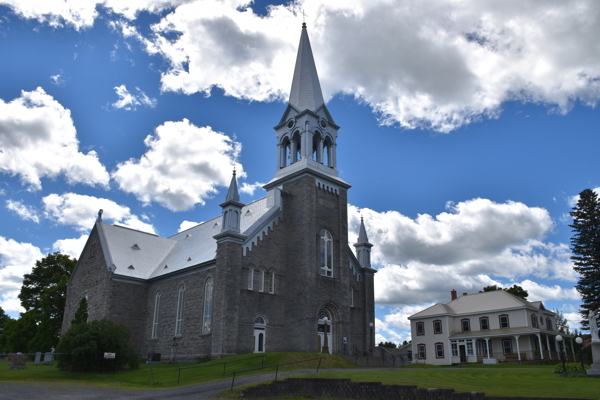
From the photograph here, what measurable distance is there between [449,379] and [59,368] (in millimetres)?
25044

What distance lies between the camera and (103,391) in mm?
21422

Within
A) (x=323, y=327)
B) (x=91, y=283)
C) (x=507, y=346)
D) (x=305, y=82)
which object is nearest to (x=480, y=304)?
(x=507, y=346)

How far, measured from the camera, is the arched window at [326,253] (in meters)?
37.0

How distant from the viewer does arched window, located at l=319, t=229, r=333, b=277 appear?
37022 millimetres

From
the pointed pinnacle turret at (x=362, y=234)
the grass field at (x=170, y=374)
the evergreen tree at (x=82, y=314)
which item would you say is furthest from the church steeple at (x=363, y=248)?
the evergreen tree at (x=82, y=314)

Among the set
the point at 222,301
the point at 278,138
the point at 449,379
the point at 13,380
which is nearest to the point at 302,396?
the point at 449,379

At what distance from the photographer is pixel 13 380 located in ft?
85.3

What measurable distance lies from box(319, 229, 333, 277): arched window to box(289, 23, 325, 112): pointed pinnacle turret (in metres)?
10.8

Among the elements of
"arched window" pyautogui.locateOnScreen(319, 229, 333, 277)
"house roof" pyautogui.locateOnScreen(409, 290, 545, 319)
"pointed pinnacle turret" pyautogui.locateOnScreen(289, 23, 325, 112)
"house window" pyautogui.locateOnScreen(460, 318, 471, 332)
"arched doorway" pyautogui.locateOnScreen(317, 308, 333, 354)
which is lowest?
"arched doorway" pyautogui.locateOnScreen(317, 308, 333, 354)

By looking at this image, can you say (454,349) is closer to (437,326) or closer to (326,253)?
(437,326)

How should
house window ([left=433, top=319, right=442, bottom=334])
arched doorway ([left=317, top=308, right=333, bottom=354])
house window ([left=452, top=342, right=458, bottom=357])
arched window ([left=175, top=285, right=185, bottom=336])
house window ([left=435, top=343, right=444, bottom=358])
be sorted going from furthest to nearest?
house window ([left=433, top=319, right=442, bottom=334]) < house window ([left=435, top=343, right=444, bottom=358]) < house window ([left=452, top=342, right=458, bottom=357]) < arched window ([left=175, top=285, right=185, bottom=336]) < arched doorway ([left=317, top=308, right=333, bottom=354])

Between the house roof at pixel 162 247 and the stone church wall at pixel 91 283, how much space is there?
4.00 feet

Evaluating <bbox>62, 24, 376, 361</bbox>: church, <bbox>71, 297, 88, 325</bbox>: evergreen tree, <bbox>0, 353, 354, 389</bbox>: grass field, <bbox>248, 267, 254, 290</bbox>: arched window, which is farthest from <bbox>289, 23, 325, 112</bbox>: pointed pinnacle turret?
<bbox>71, 297, 88, 325</bbox>: evergreen tree

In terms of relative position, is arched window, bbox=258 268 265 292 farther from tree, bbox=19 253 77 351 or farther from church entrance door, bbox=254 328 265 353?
tree, bbox=19 253 77 351
